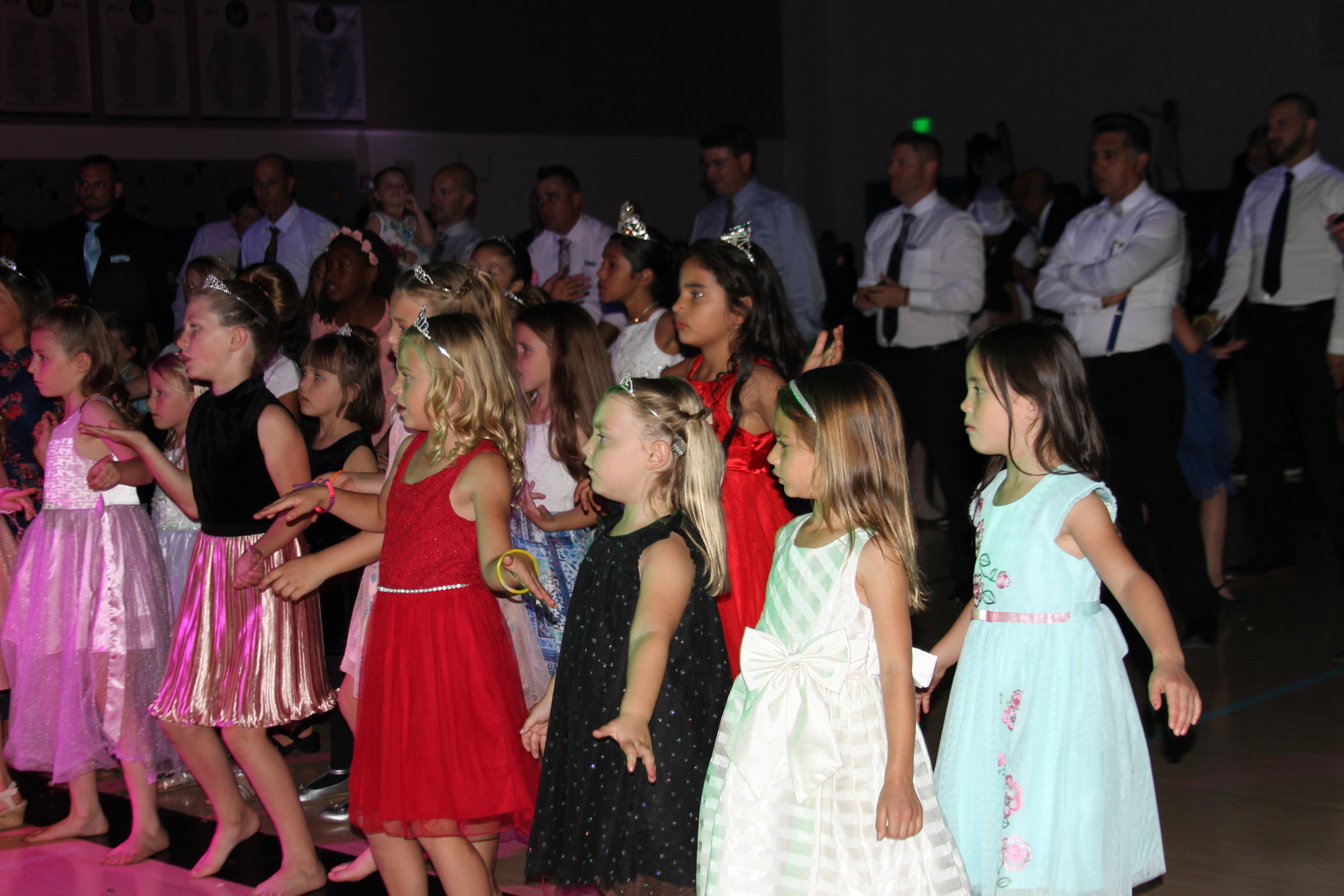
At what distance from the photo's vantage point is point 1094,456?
94.7 inches

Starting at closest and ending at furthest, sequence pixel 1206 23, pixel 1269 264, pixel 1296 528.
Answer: pixel 1269 264
pixel 1296 528
pixel 1206 23

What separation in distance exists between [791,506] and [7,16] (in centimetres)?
643

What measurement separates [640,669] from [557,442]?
4.81 feet

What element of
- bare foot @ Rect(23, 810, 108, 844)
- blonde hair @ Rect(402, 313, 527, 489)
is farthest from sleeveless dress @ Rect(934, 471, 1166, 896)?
bare foot @ Rect(23, 810, 108, 844)

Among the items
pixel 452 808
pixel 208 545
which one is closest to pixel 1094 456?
pixel 452 808

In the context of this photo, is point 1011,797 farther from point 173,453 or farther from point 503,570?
point 173,453

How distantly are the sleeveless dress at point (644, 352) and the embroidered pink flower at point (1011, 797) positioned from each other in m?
2.45

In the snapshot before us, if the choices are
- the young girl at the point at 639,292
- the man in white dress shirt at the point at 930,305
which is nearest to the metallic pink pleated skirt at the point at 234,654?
the young girl at the point at 639,292

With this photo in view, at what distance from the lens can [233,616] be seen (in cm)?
315

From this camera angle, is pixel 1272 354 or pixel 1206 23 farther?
pixel 1206 23

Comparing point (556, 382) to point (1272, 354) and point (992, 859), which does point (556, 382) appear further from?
point (1272, 354)

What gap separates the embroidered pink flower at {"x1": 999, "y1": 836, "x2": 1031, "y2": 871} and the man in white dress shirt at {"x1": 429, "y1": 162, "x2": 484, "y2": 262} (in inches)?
186

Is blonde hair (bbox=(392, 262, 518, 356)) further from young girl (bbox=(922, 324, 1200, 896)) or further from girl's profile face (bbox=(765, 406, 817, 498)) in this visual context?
young girl (bbox=(922, 324, 1200, 896))

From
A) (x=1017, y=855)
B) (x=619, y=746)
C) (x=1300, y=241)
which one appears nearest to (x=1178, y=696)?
(x=1017, y=855)
